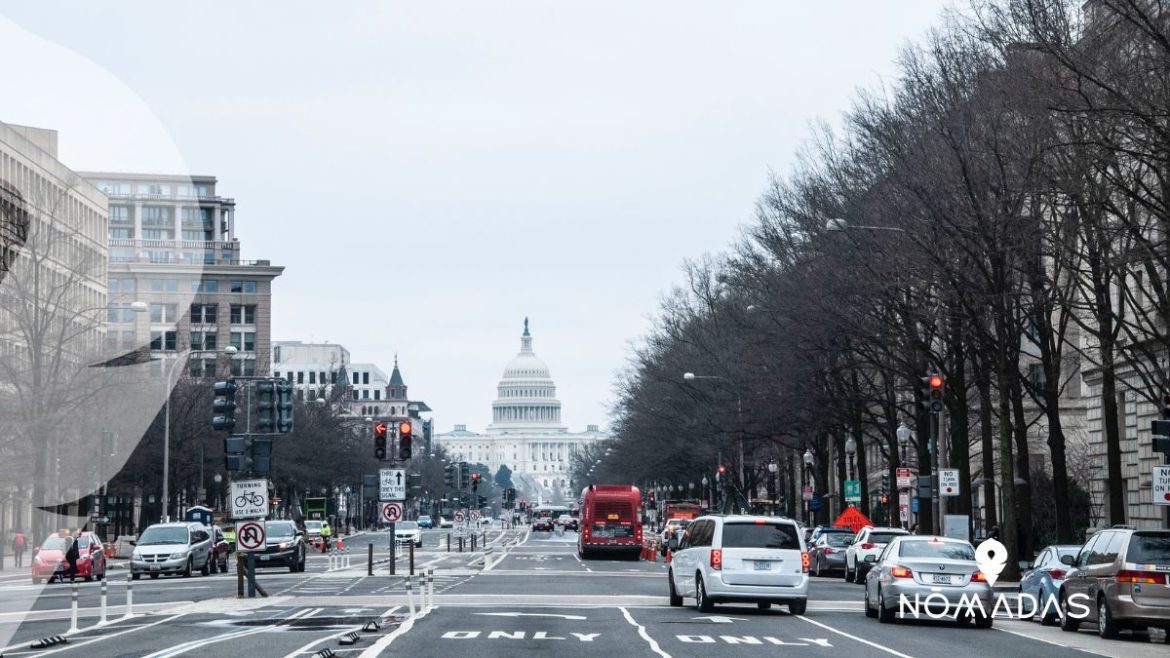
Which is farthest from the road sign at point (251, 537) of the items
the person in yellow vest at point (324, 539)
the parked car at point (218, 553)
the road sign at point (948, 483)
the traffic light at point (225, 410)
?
the person in yellow vest at point (324, 539)

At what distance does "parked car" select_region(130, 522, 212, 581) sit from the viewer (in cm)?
5312

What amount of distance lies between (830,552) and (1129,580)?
3216 cm

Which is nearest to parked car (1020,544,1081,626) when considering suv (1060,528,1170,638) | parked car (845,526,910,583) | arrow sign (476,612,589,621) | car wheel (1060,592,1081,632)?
car wheel (1060,592,1081,632)

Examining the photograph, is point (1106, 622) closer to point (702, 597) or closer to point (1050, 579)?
point (1050, 579)

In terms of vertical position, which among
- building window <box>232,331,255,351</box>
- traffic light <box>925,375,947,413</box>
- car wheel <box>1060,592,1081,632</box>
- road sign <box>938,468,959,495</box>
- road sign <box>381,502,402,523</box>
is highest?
building window <box>232,331,255,351</box>

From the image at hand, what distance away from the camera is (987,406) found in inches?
1906

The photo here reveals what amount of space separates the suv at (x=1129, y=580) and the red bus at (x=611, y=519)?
47288mm

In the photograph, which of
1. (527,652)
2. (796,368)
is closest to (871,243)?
(796,368)

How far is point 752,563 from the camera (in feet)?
104

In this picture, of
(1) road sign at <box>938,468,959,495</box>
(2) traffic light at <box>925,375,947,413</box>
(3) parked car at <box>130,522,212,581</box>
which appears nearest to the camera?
(2) traffic light at <box>925,375,947,413</box>

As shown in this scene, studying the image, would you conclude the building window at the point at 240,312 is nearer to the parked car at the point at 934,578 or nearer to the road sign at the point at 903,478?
the road sign at the point at 903,478

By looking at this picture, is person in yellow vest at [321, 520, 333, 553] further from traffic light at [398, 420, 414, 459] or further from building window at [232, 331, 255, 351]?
building window at [232, 331, 255, 351]

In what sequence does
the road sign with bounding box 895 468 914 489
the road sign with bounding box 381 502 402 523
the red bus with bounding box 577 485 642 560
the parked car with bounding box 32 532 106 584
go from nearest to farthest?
1. the parked car with bounding box 32 532 106 584
2. the road sign with bounding box 381 502 402 523
3. the road sign with bounding box 895 468 914 489
4. the red bus with bounding box 577 485 642 560

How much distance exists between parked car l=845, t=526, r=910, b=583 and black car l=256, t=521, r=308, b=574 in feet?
59.3
